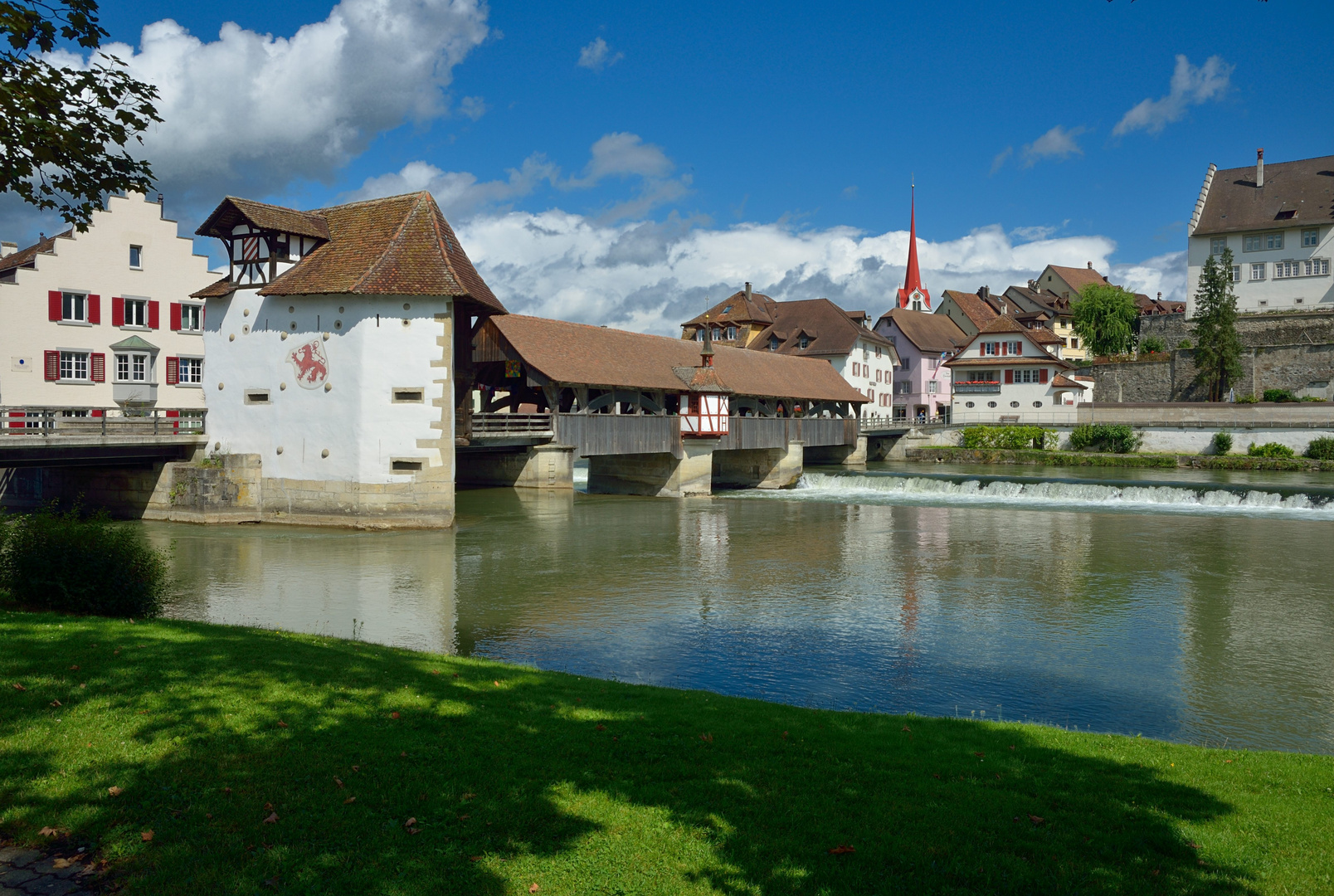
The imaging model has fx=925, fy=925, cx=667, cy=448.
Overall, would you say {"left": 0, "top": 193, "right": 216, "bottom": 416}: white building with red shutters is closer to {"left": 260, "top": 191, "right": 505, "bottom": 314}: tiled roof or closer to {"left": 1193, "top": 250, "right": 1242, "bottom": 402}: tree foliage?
{"left": 260, "top": 191, "right": 505, "bottom": 314}: tiled roof

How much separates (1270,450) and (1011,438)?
11.7 metres

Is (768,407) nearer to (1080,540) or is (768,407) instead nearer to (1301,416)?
(1080,540)

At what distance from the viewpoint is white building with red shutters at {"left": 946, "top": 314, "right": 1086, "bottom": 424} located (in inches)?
2055

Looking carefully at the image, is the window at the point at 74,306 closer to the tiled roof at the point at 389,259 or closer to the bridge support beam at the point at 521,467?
the tiled roof at the point at 389,259

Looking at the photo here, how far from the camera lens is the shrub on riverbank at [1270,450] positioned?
40719mm

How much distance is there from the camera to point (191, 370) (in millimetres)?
31375

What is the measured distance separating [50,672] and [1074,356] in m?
79.0

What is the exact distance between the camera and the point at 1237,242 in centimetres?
5409

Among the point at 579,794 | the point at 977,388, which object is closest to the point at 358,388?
the point at 579,794

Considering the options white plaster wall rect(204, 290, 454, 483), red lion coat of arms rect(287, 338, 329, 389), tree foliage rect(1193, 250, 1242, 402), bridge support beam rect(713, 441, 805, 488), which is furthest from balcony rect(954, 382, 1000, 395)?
red lion coat of arms rect(287, 338, 329, 389)

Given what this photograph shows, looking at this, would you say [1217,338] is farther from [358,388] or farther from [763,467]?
[358,388]

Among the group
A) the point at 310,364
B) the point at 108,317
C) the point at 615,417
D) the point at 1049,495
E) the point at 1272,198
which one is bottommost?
the point at 1049,495

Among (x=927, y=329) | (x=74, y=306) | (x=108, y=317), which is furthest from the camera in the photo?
(x=927, y=329)

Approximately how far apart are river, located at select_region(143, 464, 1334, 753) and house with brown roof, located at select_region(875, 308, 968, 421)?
35591 millimetres
